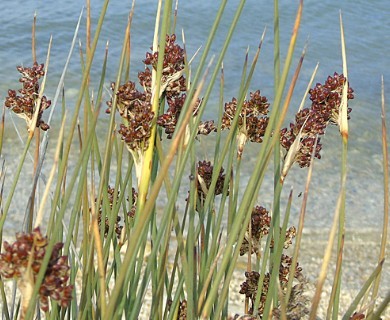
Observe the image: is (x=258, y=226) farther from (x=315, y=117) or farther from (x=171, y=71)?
(x=171, y=71)

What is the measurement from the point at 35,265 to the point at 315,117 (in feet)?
1.52

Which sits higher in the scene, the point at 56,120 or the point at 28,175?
the point at 56,120

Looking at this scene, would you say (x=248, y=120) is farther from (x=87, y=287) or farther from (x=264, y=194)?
(x=264, y=194)

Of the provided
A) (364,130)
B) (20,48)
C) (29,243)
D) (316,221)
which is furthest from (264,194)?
(29,243)

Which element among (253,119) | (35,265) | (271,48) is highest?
(271,48)

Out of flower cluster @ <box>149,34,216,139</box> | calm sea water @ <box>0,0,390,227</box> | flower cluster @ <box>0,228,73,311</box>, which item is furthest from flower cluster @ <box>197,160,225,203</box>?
calm sea water @ <box>0,0,390,227</box>

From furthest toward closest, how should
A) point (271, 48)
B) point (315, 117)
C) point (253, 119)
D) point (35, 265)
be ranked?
point (271, 48) < point (253, 119) < point (315, 117) < point (35, 265)

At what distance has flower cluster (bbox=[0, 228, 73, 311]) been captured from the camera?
1.91 ft

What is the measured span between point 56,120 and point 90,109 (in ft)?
9.50

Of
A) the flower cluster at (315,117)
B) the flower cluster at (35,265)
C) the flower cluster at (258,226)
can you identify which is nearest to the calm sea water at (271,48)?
the flower cluster at (258,226)

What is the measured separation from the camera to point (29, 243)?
23.0 inches

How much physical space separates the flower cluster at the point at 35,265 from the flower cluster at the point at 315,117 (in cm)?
42

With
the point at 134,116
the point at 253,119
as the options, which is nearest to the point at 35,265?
the point at 134,116

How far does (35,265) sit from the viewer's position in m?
0.59
